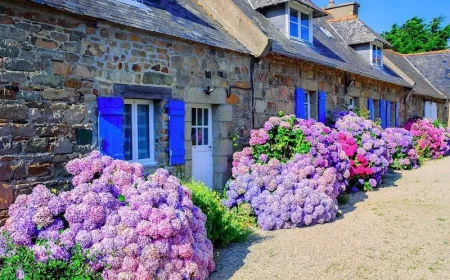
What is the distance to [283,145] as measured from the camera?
8891 millimetres

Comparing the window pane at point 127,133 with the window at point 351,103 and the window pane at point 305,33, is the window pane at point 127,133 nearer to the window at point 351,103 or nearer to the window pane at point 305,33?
the window pane at point 305,33

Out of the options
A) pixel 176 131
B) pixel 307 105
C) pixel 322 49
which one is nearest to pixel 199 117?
pixel 176 131

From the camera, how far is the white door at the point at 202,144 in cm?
847

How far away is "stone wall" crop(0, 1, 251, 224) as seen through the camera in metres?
5.26

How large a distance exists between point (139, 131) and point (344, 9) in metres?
15.5

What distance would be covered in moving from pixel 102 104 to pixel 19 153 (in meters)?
1.37

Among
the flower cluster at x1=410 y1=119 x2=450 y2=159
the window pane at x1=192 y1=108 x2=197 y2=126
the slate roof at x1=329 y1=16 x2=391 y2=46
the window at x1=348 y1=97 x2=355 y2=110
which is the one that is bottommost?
the flower cluster at x1=410 y1=119 x2=450 y2=159

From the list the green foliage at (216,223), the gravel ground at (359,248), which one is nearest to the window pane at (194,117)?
the green foliage at (216,223)

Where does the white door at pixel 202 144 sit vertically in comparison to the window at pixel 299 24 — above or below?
below

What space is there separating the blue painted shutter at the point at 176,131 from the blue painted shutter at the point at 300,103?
13.6 ft

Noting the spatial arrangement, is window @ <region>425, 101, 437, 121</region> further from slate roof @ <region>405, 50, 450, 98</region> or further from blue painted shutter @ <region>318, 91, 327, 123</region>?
blue painted shutter @ <region>318, 91, 327, 123</region>

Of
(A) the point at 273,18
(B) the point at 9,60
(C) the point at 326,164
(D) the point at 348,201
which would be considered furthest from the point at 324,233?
(A) the point at 273,18

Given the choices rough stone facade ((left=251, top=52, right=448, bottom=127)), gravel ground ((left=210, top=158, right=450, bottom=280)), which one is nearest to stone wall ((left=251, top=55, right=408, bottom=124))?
rough stone facade ((left=251, top=52, right=448, bottom=127))

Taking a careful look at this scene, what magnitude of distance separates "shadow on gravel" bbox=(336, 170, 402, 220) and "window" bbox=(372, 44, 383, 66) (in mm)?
5576
